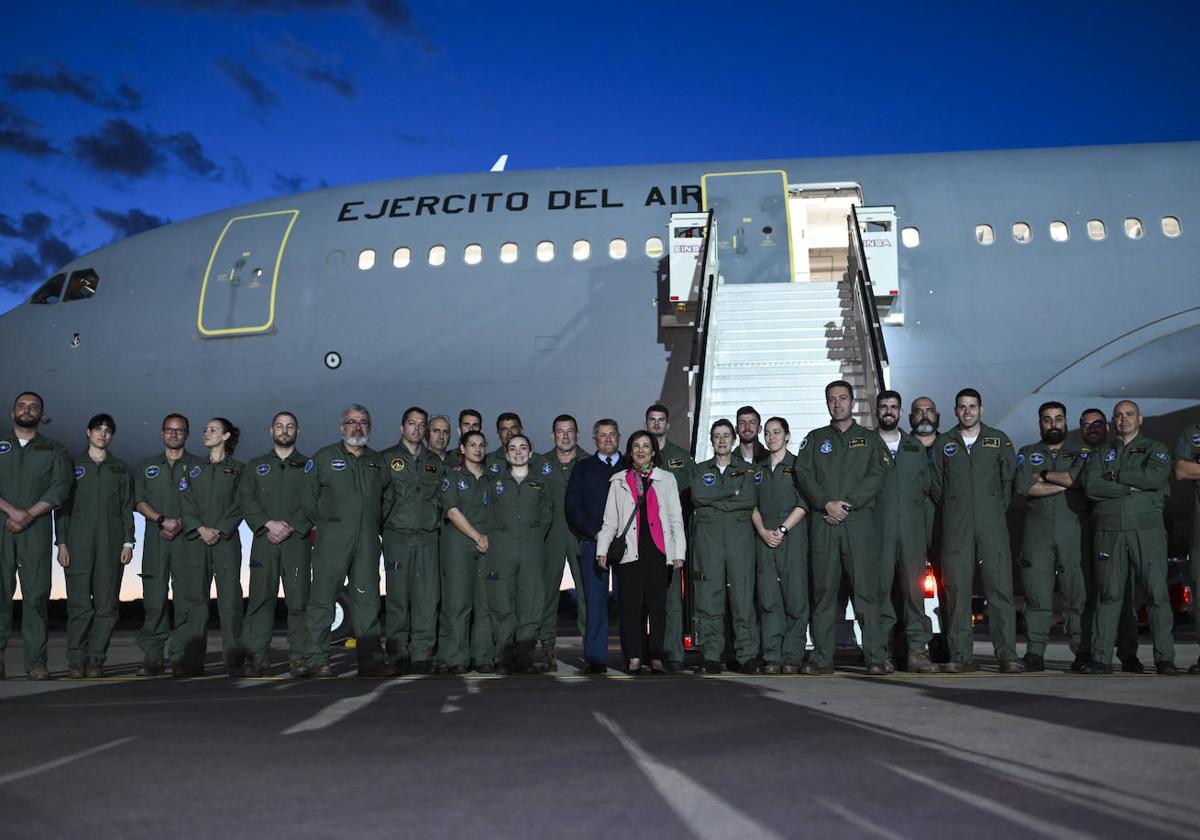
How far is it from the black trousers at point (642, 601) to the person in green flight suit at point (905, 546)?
1424mm

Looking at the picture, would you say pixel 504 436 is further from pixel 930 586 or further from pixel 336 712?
pixel 336 712

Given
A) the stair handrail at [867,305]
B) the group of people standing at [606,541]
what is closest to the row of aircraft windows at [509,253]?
the stair handrail at [867,305]

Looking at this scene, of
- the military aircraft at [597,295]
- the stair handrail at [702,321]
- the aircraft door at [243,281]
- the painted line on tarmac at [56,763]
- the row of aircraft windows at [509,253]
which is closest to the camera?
the painted line on tarmac at [56,763]

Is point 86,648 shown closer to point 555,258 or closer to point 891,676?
point 891,676

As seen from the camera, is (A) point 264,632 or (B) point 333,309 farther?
(B) point 333,309

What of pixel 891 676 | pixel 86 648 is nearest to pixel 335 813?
pixel 891 676

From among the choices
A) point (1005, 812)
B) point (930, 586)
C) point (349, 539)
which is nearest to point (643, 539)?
point (349, 539)

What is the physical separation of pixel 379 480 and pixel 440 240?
5.59 m

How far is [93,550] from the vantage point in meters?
7.23

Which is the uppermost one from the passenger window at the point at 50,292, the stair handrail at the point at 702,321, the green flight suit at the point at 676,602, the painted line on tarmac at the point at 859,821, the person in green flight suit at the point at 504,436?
the passenger window at the point at 50,292

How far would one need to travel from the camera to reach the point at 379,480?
23.6 ft

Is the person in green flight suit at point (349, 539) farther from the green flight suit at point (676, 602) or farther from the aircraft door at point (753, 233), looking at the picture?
the aircraft door at point (753, 233)

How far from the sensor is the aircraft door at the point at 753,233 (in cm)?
1207

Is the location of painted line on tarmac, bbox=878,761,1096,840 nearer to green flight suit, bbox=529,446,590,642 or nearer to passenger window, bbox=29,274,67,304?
green flight suit, bbox=529,446,590,642
